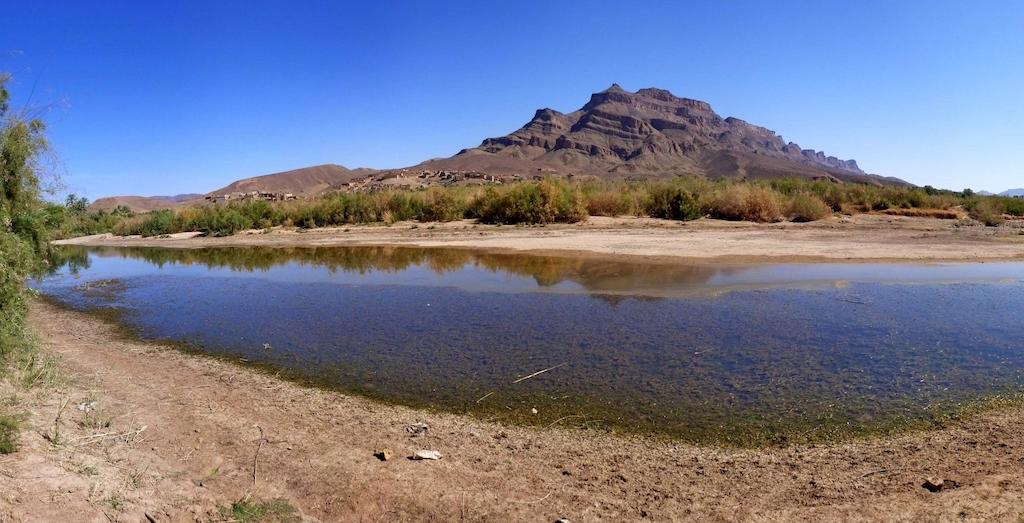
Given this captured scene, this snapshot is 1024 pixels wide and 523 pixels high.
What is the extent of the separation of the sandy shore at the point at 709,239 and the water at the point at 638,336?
1996mm

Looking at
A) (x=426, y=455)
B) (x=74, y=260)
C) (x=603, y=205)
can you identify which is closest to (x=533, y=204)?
(x=603, y=205)

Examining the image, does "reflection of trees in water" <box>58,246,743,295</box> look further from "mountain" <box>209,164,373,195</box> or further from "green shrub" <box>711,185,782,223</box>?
"mountain" <box>209,164,373,195</box>

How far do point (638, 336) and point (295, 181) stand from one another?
9838cm

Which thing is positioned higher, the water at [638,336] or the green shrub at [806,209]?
the green shrub at [806,209]

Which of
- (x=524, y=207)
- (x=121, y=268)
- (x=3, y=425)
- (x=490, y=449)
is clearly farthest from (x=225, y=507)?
(x=524, y=207)

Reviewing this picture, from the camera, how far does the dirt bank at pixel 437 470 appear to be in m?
A: 3.94

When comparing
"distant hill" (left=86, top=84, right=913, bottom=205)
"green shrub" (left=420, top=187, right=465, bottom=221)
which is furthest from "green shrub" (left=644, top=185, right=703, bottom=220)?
"distant hill" (left=86, top=84, right=913, bottom=205)

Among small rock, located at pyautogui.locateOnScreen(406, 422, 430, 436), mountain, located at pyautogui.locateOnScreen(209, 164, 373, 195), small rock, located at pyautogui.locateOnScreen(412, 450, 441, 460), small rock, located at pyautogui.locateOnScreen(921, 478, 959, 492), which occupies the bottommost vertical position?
small rock, located at pyautogui.locateOnScreen(921, 478, 959, 492)

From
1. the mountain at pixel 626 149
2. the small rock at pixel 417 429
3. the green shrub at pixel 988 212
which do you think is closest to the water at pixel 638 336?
the small rock at pixel 417 429

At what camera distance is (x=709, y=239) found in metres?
22.1

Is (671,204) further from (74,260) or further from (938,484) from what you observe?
(74,260)

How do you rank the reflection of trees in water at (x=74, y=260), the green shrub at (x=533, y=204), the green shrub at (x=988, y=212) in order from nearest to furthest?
the reflection of trees in water at (x=74, y=260) → the green shrub at (x=988, y=212) → the green shrub at (x=533, y=204)

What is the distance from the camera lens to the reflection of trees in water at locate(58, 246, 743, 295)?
14594 mm

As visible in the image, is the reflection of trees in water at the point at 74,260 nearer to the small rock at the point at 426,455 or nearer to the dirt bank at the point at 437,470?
the dirt bank at the point at 437,470
